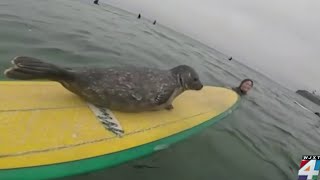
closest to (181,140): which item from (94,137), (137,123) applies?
(137,123)

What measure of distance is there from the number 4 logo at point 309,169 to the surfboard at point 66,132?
8.96 ft

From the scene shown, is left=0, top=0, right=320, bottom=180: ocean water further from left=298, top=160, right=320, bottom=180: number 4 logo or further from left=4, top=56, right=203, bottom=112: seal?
left=298, top=160, right=320, bottom=180: number 4 logo

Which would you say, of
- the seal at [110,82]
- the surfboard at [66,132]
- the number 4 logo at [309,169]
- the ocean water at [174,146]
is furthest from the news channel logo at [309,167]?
the seal at [110,82]

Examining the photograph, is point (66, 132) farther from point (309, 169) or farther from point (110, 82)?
point (309, 169)

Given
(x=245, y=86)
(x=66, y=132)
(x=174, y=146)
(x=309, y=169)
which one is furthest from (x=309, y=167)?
(x=245, y=86)

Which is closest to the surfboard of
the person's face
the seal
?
the seal

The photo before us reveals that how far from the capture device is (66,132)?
17.5 feet

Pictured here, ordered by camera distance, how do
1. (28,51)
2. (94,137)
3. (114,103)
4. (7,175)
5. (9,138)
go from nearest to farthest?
(7,175) < (9,138) < (94,137) < (114,103) < (28,51)

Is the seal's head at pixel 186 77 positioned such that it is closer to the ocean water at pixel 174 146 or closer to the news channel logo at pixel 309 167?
the ocean water at pixel 174 146

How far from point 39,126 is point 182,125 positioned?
11.2ft

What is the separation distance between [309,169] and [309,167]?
35 millimetres

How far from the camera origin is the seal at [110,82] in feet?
18.8

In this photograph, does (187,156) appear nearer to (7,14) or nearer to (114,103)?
(114,103)

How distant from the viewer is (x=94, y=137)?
18.1 ft
